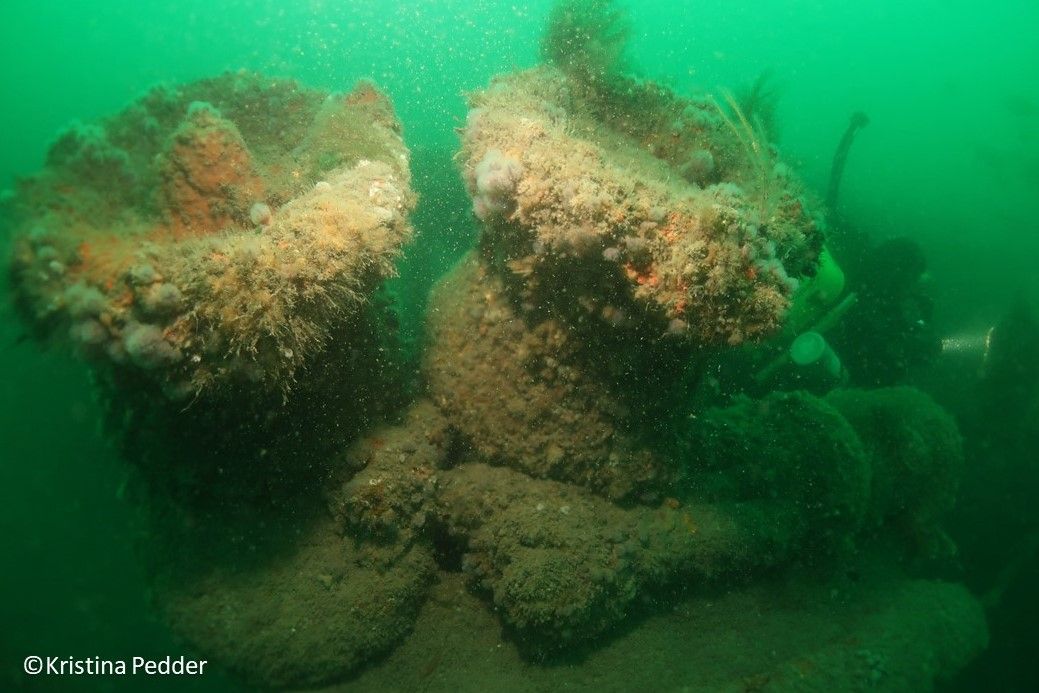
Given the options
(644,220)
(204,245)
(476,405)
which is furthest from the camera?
(476,405)

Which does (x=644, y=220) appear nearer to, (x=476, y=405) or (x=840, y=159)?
(x=476, y=405)

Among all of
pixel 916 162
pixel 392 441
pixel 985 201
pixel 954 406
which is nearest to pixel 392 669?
pixel 392 441

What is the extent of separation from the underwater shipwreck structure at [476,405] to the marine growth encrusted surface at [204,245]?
2cm

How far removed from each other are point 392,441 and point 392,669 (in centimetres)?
160

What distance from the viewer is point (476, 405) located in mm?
4152

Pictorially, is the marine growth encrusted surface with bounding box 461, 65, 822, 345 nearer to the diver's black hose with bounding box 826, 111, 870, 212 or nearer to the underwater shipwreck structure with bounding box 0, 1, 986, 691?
the underwater shipwreck structure with bounding box 0, 1, 986, 691

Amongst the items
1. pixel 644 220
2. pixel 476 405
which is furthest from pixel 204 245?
pixel 644 220

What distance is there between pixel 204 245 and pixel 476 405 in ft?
7.21

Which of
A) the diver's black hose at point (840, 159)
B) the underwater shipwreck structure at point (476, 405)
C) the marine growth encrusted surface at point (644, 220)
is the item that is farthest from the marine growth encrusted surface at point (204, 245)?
the diver's black hose at point (840, 159)

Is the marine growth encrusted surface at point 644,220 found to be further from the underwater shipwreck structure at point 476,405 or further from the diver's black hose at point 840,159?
the diver's black hose at point 840,159

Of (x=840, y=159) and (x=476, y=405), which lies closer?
(x=476, y=405)

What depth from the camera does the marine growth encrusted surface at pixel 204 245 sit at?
2.53m

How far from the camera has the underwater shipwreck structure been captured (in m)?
2.77

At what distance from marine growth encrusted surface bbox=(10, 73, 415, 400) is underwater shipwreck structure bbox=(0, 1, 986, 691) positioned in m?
0.02
